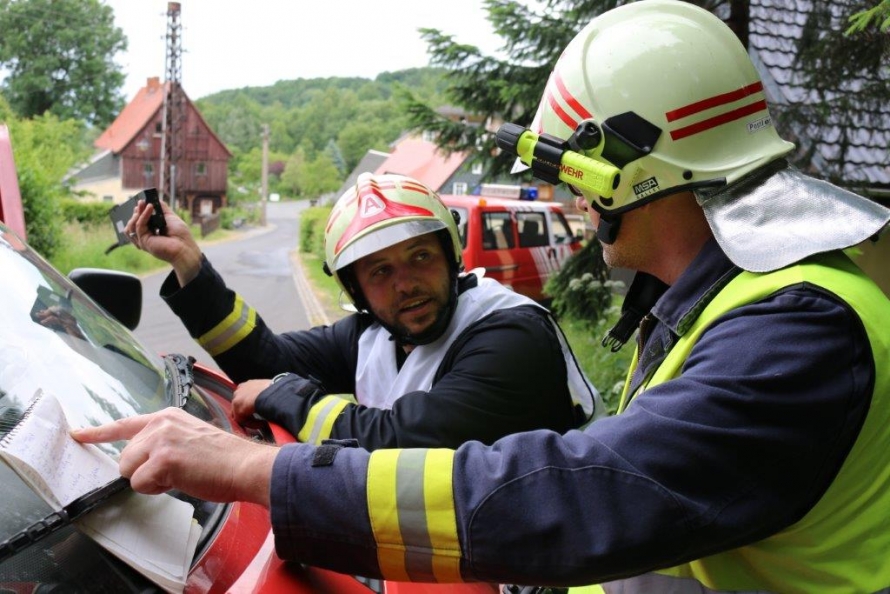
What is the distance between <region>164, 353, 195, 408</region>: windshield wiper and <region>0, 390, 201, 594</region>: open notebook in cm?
52

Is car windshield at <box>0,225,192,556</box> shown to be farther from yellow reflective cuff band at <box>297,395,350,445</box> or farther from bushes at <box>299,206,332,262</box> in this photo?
bushes at <box>299,206,332,262</box>

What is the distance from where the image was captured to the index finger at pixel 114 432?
137 centimetres

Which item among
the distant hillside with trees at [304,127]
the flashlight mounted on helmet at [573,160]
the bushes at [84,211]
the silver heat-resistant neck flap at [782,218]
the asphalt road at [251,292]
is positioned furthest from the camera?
the distant hillside with trees at [304,127]

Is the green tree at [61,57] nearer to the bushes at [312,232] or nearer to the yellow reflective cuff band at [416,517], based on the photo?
the bushes at [312,232]

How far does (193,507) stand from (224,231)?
5175 cm

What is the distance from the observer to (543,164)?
5.64 ft

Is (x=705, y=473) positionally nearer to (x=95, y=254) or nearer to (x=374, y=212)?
(x=374, y=212)

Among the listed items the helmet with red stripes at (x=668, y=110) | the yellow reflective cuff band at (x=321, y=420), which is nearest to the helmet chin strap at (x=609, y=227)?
the helmet with red stripes at (x=668, y=110)

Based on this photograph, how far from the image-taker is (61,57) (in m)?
52.8

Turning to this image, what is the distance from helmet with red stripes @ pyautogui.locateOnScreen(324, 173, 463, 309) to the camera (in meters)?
2.59

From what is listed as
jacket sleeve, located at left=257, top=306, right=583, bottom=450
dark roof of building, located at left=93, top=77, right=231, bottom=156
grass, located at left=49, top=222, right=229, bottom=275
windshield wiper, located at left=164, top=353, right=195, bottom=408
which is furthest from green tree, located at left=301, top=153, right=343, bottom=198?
jacket sleeve, located at left=257, top=306, right=583, bottom=450

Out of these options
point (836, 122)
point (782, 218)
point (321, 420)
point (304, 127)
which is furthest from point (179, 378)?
point (304, 127)

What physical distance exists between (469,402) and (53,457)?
113cm

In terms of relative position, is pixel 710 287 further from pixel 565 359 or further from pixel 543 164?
pixel 565 359
